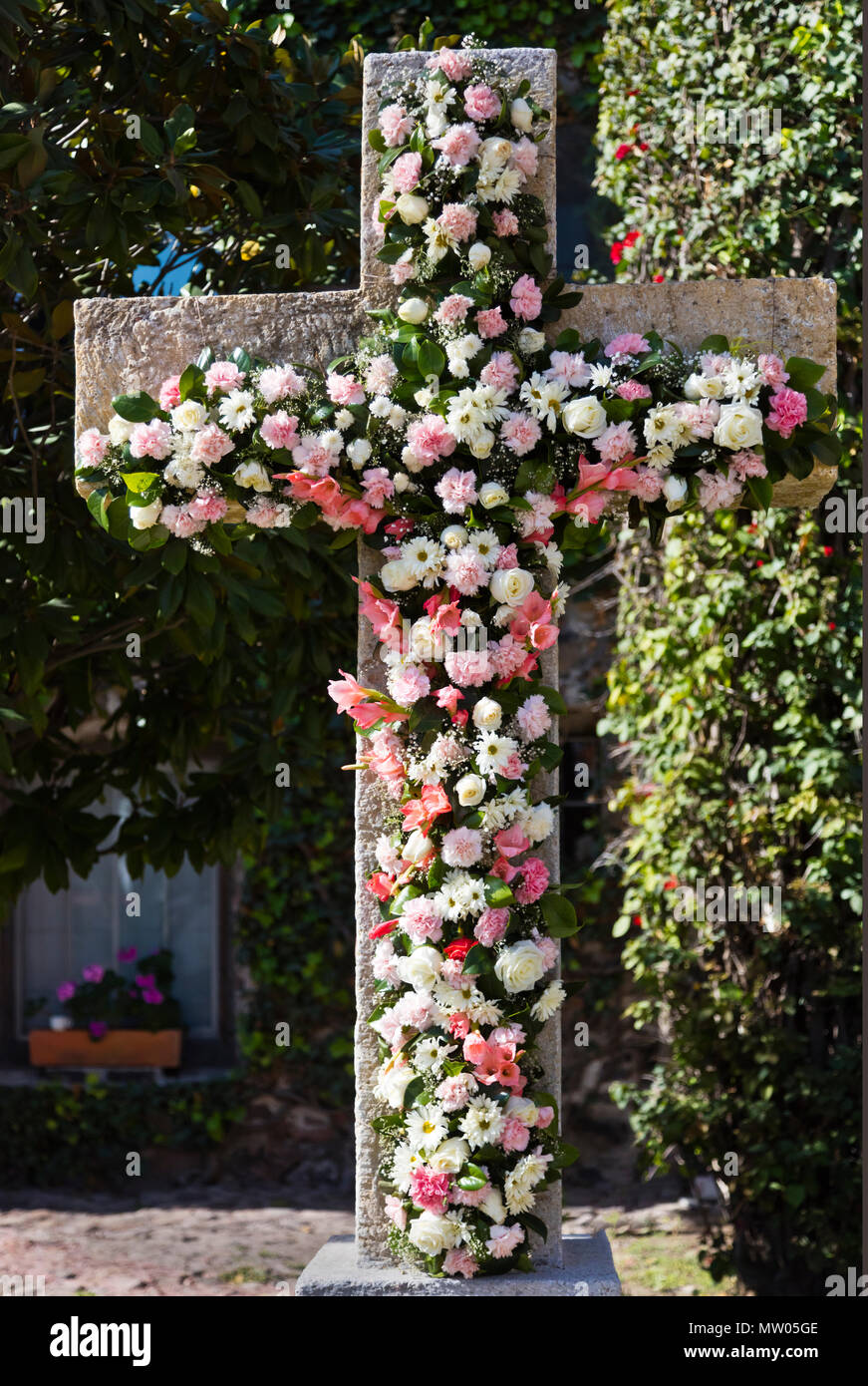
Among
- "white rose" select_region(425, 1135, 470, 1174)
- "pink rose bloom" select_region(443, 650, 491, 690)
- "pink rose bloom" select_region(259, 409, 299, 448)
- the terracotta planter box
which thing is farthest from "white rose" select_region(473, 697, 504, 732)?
the terracotta planter box

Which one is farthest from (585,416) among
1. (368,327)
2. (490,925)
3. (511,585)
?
(490,925)

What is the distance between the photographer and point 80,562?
3.02 meters

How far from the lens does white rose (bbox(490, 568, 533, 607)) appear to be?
1.98 m

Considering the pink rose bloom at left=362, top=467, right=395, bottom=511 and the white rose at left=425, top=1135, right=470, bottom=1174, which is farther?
the pink rose bloom at left=362, top=467, right=395, bottom=511

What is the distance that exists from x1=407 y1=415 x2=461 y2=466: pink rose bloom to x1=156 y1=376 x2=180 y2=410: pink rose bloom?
0.39 m

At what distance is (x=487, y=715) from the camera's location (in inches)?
76.7

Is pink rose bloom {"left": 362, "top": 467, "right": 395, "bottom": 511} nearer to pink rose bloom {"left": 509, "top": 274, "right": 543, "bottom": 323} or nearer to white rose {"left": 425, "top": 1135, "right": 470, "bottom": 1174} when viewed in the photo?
pink rose bloom {"left": 509, "top": 274, "right": 543, "bottom": 323}

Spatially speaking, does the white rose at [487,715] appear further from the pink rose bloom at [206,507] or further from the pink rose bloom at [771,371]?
the pink rose bloom at [771,371]

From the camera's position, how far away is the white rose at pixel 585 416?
201cm

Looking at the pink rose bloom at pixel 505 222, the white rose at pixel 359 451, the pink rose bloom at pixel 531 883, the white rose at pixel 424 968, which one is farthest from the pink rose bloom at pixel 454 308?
the white rose at pixel 424 968

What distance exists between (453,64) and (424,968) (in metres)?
1.41

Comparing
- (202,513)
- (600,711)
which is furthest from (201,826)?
(600,711)

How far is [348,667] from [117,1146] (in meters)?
3.03

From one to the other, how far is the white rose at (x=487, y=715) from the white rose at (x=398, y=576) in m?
0.22
